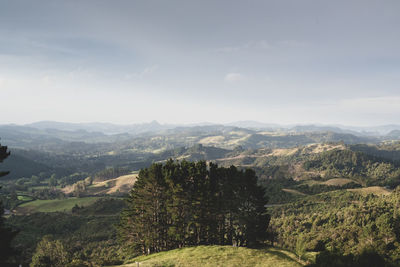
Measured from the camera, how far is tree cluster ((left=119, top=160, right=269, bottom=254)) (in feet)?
150

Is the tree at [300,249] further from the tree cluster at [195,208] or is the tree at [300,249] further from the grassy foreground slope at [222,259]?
the tree cluster at [195,208]

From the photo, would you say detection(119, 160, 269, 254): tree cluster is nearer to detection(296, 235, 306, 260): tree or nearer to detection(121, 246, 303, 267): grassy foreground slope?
detection(121, 246, 303, 267): grassy foreground slope

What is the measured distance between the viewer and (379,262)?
24641 mm

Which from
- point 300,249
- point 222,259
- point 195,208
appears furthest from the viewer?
point 300,249

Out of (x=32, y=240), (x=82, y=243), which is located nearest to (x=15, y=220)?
(x=32, y=240)

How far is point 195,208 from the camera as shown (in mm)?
45750

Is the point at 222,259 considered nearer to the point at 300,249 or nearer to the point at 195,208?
the point at 195,208

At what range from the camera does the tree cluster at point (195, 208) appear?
4559 centimetres

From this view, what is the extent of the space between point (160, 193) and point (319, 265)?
31.2m

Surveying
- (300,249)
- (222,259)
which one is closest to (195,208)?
(222,259)

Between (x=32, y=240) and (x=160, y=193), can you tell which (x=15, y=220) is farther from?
(x=160, y=193)

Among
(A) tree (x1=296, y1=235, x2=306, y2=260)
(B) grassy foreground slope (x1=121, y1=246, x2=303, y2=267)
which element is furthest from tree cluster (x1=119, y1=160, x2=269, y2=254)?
(A) tree (x1=296, y1=235, x2=306, y2=260)

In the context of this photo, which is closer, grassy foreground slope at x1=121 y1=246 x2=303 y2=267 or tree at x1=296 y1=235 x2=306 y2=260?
grassy foreground slope at x1=121 y1=246 x2=303 y2=267

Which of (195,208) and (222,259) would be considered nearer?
(222,259)
